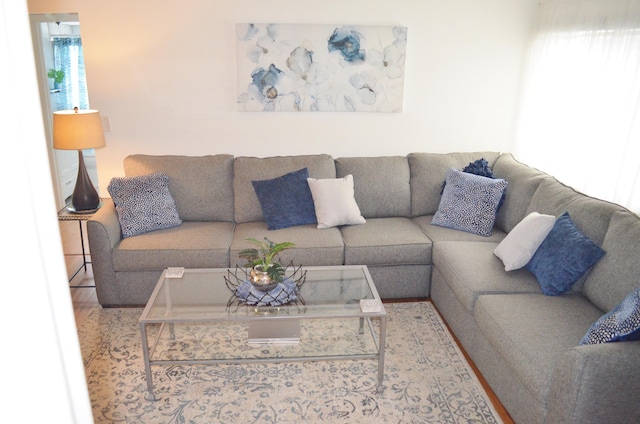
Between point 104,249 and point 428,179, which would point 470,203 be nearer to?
point 428,179

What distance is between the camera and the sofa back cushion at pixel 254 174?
3.89 metres

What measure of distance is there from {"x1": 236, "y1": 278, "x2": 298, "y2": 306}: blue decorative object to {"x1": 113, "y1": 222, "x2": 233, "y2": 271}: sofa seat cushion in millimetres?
678

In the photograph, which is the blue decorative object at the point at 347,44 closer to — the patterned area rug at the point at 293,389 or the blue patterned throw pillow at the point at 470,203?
the blue patterned throw pillow at the point at 470,203

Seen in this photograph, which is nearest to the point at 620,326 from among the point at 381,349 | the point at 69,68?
the point at 381,349

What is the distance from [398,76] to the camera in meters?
4.26

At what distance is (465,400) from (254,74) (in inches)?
116

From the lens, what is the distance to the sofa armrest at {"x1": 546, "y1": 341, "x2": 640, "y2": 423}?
6.33 feet

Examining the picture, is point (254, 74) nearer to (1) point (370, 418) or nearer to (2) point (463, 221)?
(2) point (463, 221)

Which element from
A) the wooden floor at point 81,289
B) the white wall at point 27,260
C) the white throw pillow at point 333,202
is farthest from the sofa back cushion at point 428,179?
the white wall at point 27,260

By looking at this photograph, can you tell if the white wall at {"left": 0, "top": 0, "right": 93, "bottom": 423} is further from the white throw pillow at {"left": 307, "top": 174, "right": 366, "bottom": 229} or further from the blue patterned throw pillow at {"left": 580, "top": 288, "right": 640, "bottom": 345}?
the white throw pillow at {"left": 307, "top": 174, "right": 366, "bottom": 229}

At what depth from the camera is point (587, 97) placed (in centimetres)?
347

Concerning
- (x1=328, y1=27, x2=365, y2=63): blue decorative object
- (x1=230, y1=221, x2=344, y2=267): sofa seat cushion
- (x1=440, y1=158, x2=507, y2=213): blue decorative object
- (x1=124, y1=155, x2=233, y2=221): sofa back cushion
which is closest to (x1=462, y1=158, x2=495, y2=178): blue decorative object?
(x1=440, y1=158, x2=507, y2=213): blue decorative object

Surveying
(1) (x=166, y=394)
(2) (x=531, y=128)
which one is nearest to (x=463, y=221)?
(2) (x=531, y=128)

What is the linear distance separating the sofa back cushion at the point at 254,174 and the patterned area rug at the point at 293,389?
4.09 ft
